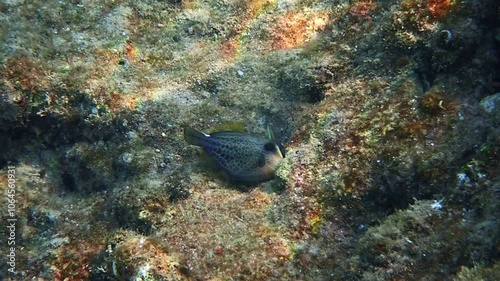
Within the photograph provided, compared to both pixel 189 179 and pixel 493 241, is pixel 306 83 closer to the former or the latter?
pixel 189 179

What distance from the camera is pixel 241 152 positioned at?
3.78m

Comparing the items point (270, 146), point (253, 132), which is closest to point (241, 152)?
point (270, 146)

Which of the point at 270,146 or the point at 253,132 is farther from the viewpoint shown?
the point at 253,132

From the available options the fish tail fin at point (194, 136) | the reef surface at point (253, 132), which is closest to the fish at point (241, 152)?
the fish tail fin at point (194, 136)

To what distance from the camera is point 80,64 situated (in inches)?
185

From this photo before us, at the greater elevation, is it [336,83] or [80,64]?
[336,83]

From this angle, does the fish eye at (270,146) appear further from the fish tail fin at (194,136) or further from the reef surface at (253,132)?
the fish tail fin at (194,136)

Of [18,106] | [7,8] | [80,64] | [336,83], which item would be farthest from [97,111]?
[336,83]

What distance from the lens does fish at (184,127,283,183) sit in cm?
368

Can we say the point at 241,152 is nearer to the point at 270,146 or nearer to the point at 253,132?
the point at 270,146

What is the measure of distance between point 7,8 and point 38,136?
1.71m

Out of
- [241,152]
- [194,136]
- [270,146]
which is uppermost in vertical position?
[270,146]

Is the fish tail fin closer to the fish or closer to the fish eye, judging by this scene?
the fish

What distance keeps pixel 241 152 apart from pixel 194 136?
1.64 feet
